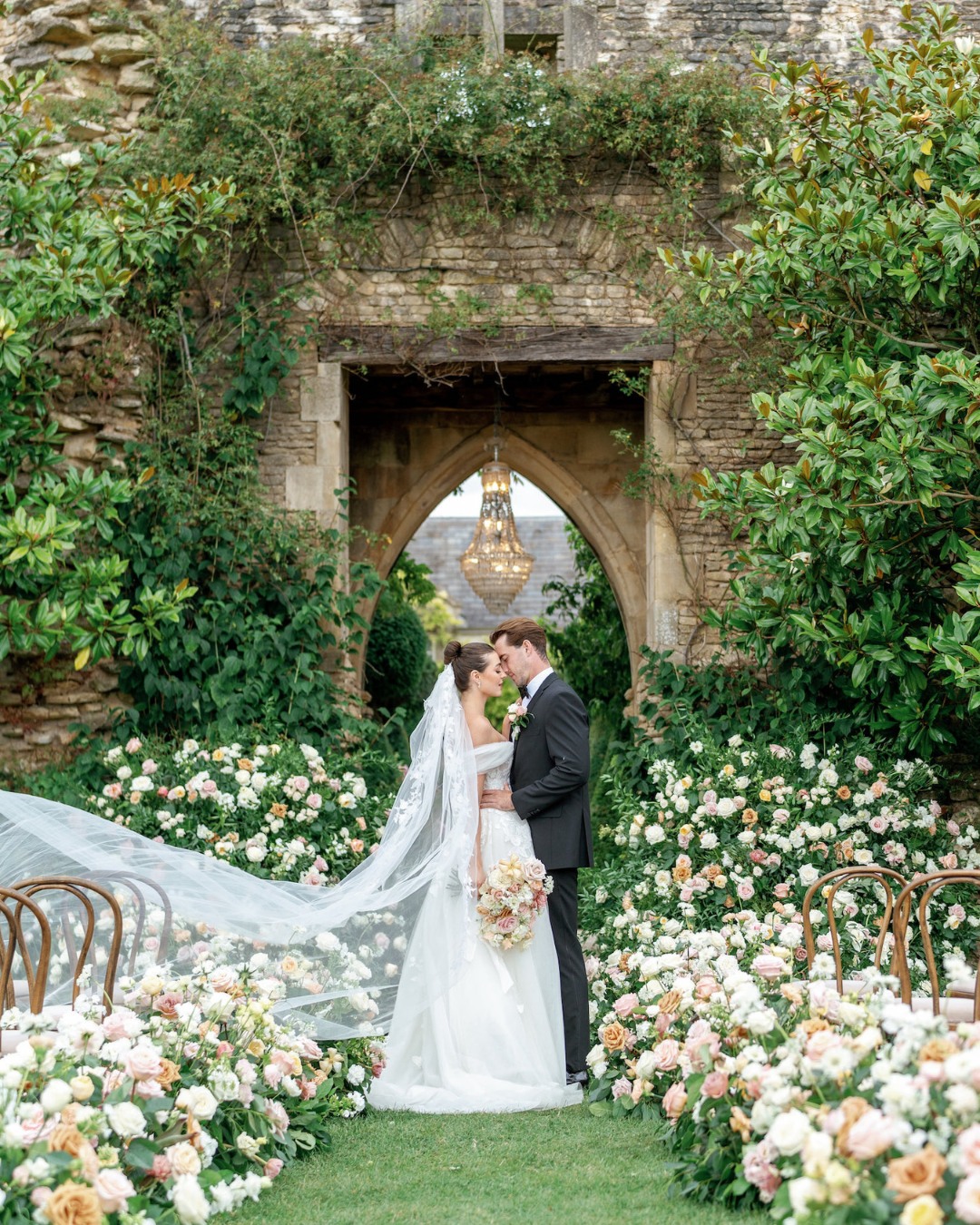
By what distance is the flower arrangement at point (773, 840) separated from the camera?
614cm

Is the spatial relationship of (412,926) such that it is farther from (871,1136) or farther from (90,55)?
(90,55)

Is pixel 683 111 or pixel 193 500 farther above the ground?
pixel 683 111

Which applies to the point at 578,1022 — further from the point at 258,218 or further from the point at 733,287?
the point at 258,218

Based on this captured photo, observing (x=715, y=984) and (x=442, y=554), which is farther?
(x=442, y=554)

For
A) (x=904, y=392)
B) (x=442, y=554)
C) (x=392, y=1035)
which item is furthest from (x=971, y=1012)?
(x=442, y=554)

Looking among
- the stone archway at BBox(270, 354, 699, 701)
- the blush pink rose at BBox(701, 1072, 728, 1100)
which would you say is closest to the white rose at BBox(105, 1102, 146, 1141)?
the blush pink rose at BBox(701, 1072, 728, 1100)

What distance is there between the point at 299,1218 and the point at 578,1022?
180 centimetres

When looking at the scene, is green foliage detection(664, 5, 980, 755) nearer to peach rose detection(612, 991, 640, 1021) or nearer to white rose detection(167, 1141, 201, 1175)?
peach rose detection(612, 991, 640, 1021)

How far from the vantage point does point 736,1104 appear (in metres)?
3.52

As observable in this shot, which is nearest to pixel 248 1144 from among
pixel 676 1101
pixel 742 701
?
pixel 676 1101

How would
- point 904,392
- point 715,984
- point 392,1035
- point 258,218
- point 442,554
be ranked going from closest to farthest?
point 715,984
point 392,1035
point 904,392
point 258,218
point 442,554

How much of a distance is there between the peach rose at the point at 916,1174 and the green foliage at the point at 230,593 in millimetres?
5315

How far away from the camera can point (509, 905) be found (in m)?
4.90

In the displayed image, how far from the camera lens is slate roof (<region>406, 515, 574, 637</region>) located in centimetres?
2541
